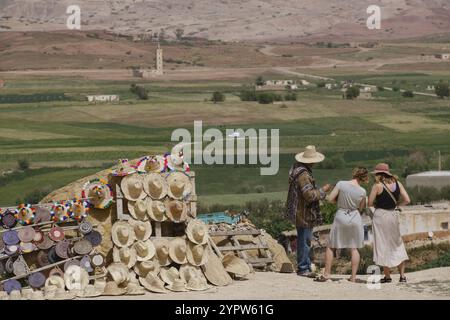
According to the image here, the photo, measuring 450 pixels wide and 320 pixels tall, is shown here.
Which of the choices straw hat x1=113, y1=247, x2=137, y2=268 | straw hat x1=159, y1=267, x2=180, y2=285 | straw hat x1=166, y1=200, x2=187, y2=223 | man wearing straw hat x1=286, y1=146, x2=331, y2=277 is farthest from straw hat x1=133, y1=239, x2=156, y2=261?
man wearing straw hat x1=286, y1=146, x2=331, y2=277

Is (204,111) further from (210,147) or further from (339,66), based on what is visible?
(339,66)

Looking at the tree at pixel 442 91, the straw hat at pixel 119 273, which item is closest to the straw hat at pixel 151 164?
the straw hat at pixel 119 273

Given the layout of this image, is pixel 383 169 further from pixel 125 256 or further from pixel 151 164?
pixel 125 256

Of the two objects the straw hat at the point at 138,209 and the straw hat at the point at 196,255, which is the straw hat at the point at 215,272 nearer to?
the straw hat at the point at 196,255

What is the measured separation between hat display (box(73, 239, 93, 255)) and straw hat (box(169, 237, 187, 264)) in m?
0.80

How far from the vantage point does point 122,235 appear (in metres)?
11.9

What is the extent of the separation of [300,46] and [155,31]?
27.9 m

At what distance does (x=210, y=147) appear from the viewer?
172ft

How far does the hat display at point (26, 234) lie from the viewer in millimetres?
11902

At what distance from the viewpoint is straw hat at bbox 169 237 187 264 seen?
11.9 meters

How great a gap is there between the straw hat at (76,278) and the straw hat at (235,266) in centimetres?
148

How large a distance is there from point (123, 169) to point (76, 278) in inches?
53.4

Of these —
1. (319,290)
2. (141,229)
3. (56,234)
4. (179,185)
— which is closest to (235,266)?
(179,185)

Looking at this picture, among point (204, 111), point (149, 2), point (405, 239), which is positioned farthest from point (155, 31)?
point (405, 239)
